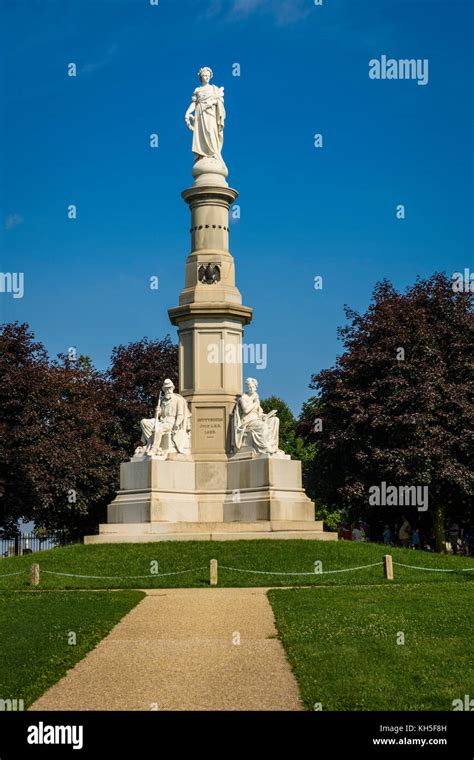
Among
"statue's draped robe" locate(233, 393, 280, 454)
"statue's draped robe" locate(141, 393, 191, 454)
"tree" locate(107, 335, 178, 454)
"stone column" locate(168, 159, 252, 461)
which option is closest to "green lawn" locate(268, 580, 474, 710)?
"statue's draped robe" locate(233, 393, 280, 454)

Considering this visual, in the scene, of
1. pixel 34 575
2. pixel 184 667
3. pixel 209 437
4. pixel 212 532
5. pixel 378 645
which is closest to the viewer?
pixel 184 667

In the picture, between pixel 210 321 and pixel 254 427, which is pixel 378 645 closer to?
pixel 254 427

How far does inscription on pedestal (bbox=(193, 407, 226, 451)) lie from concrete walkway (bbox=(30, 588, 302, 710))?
13.6 metres

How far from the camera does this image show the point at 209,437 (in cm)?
3231

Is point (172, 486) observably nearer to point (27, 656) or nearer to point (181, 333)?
point (181, 333)

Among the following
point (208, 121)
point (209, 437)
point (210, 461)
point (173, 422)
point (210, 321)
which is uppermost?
point (208, 121)

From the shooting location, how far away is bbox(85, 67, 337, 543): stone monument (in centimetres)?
2973

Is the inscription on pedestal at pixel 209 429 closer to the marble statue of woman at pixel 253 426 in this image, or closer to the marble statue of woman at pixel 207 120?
the marble statue of woman at pixel 253 426

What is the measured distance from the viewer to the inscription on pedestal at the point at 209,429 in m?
32.2

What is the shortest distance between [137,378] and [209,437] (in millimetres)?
25488

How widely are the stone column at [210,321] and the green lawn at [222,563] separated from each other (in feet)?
18.6
